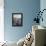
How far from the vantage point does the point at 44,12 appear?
4.76 m

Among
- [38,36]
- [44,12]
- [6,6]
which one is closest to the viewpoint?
[38,36]

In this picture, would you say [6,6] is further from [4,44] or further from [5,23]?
[4,44]

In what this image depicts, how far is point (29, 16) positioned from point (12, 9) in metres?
0.75

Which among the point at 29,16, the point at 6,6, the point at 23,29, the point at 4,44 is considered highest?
the point at 6,6

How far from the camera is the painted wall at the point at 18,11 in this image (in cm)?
548

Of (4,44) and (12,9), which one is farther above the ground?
(12,9)

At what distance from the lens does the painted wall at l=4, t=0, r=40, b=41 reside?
216 inches

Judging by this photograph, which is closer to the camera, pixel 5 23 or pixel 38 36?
pixel 38 36

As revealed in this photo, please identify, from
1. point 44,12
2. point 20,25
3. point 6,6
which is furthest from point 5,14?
point 44,12

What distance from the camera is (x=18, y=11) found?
18.1 ft

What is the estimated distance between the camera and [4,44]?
13.0ft

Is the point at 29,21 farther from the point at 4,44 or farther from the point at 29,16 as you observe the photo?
the point at 4,44

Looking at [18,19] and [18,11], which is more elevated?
[18,11]

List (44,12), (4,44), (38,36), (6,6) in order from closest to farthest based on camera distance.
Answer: (38,36) → (4,44) → (44,12) → (6,6)
